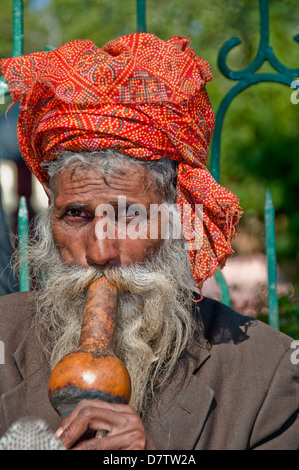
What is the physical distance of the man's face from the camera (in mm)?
2496

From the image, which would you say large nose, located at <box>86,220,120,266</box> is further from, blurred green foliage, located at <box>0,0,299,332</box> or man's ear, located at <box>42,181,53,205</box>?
blurred green foliage, located at <box>0,0,299,332</box>

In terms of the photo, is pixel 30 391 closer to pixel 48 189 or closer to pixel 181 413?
pixel 181 413

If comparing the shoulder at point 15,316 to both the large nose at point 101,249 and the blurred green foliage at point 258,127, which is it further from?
the blurred green foliage at point 258,127

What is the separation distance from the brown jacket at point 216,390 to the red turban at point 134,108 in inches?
14.4

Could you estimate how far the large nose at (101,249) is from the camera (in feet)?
8.02

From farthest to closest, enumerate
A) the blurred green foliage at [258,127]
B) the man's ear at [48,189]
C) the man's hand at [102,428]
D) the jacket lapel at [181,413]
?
the blurred green foliage at [258,127]
the man's ear at [48,189]
the jacket lapel at [181,413]
the man's hand at [102,428]

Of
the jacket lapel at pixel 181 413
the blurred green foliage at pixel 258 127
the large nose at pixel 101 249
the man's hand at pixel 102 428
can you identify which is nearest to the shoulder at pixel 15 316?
the large nose at pixel 101 249

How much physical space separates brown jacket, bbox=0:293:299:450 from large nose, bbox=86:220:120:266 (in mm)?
564

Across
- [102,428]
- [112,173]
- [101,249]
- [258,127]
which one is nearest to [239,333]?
[101,249]

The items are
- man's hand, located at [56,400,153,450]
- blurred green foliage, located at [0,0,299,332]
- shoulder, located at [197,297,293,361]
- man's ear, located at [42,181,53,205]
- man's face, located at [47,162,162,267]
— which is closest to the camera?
man's hand, located at [56,400,153,450]

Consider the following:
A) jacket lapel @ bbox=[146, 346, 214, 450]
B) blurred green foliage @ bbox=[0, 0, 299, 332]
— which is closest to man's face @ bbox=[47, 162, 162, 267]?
jacket lapel @ bbox=[146, 346, 214, 450]

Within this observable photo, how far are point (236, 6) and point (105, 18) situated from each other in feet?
24.7

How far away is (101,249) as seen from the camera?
2.46 metres
